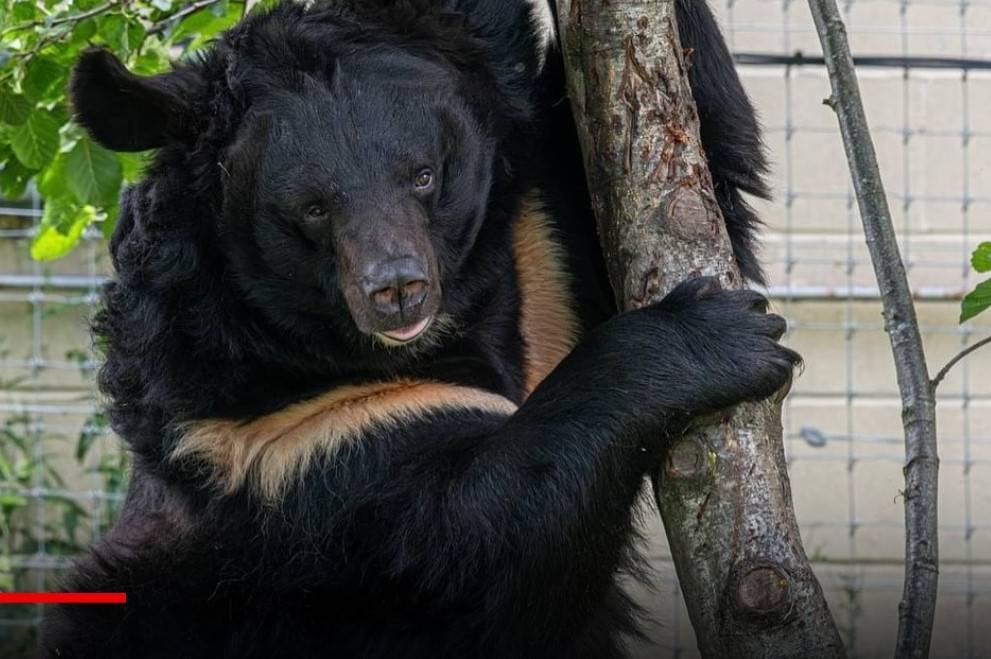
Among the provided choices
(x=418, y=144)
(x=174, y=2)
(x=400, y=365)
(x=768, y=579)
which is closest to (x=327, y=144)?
(x=418, y=144)

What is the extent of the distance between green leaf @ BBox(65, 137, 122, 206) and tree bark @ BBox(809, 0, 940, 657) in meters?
2.39

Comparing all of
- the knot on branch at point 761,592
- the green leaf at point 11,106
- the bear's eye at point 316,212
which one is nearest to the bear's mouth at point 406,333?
the bear's eye at point 316,212

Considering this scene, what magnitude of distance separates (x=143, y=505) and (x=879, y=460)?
7.14 metres

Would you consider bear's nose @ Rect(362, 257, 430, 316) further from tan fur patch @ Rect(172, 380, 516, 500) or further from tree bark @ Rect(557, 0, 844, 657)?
tan fur patch @ Rect(172, 380, 516, 500)

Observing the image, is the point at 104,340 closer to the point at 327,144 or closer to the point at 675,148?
the point at 327,144

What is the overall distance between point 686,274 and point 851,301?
771 cm

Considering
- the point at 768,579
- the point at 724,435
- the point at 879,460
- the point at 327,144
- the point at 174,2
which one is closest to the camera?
the point at 768,579

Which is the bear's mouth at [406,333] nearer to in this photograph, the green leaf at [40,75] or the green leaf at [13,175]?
the green leaf at [40,75]

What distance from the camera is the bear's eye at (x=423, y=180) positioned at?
456cm

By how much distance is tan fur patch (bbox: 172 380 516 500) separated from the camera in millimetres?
5000

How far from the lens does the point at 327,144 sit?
4.49 m

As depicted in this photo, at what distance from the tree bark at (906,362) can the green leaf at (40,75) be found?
2560 millimetres

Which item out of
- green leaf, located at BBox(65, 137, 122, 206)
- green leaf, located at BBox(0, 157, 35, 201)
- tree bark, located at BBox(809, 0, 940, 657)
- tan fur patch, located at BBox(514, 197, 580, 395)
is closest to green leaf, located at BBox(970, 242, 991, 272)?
tree bark, located at BBox(809, 0, 940, 657)

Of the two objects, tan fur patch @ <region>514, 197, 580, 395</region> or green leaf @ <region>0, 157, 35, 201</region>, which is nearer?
tan fur patch @ <region>514, 197, 580, 395</region>
